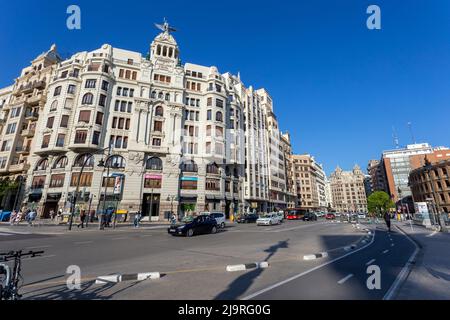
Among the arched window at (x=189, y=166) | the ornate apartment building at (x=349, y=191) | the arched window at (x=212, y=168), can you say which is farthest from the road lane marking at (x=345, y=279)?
the ornate apartment building at (x=349, y=191)

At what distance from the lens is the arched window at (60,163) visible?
3624 centimetres

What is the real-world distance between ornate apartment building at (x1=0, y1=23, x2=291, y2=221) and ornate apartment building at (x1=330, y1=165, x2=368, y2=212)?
137 m

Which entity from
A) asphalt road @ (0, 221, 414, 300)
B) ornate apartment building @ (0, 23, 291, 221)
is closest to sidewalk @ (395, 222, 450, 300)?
asphalt road @ (0, 221, 414, 300)

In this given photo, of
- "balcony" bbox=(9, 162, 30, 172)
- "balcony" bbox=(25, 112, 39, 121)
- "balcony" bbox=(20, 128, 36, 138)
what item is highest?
"balcony" bbox=(25, 112, 39, 121)

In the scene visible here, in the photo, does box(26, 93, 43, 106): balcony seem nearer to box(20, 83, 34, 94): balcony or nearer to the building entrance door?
box(20, 83, 34, 94): balcony

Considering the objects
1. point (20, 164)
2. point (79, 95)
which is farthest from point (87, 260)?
point (20, 164)

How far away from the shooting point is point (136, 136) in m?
39.2

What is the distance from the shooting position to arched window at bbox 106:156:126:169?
122ft

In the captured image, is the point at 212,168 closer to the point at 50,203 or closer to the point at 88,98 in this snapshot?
the point at 88,98

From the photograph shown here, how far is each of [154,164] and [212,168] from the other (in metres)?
11.0

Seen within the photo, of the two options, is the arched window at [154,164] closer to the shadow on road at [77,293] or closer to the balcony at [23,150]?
the balcony at [23,150]

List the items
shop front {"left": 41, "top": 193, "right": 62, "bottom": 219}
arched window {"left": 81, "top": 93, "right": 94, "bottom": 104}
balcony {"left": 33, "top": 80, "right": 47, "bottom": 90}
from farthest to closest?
balcony {"left": 33, "top": 80, "right": 47, "bottom": 90} < arched window {"left": 81, "top": 93, "right": 94, "bottom": 104} < shop front {"left": 41, "top": 193, "right": 62, "bottom": 219}

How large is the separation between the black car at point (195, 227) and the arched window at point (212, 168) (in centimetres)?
2220
